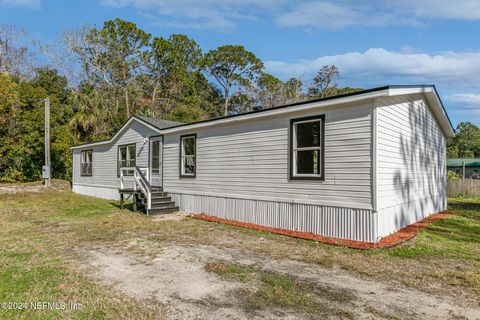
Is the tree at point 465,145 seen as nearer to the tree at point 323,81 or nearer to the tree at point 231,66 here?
the tree at point 323,81

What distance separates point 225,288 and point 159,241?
3225mm

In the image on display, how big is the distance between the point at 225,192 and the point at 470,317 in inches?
288

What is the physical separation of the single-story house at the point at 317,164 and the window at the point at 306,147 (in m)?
0.03

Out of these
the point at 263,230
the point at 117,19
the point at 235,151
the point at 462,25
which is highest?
the point at 117,19

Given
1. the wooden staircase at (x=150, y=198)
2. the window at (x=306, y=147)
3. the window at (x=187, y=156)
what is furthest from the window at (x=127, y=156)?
the window at (x=306, y=147)

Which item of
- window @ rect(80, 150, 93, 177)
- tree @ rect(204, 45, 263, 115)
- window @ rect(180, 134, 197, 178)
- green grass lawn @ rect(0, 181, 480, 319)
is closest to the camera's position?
green grass lawn @ rect(0, 181, 480, 319)

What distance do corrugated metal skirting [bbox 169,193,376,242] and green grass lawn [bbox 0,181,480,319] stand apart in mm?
708

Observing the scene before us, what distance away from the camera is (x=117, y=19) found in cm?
2912

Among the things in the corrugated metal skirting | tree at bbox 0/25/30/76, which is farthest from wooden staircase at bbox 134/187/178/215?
tree at bbox 0/25/30/76

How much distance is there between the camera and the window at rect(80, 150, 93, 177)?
722 inches

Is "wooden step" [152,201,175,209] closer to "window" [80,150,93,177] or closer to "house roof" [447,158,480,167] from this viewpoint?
"window" [80,150,93,177]

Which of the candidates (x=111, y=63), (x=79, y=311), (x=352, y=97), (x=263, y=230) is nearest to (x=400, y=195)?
(x=352, y=97)

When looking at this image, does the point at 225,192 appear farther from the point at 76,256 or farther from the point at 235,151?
the point at 76,256

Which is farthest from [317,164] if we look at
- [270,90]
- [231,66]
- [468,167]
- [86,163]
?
[468,167]
